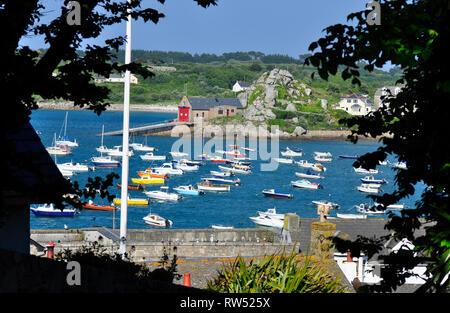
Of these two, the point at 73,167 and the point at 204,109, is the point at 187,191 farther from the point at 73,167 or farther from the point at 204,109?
the point at 204,109

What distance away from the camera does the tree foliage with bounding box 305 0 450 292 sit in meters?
6.59

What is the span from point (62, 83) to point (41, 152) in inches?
103

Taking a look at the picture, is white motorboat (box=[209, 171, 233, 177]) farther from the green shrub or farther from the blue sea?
the green shrub

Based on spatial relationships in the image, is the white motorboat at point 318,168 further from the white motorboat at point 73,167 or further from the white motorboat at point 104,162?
the white motorboat at point 73,167

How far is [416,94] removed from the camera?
355 inches

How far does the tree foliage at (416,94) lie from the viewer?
6.59 meters

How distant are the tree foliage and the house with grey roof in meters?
162

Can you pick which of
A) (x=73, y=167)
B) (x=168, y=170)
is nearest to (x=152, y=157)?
(x=168, y=170)

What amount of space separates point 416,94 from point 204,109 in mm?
168975

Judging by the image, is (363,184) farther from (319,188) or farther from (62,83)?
(62,83)

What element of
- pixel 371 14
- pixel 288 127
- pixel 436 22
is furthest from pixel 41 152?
pixel 288 127

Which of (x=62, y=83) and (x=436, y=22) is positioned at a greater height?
(x=436, y=22)

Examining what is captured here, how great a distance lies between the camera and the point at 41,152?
9.83 meters

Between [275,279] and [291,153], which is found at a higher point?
[275,279]
